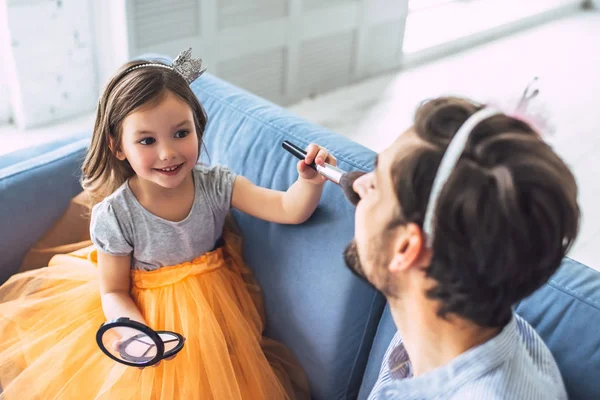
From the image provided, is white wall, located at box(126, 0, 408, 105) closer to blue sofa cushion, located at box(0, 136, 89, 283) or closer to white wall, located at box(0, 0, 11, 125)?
white wall, located at box(0, 0, 11, 125)

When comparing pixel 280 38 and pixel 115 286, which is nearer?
pixel 115 286

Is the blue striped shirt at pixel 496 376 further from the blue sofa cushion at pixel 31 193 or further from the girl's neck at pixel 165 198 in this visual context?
the blue sofa cushion at pixel 31 193

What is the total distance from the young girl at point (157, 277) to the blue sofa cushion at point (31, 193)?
0.29ft

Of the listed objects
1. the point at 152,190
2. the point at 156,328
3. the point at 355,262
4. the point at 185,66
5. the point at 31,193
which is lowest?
the point at 156,328

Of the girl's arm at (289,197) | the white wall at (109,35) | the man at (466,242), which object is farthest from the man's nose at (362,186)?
the white wall at (109,35)

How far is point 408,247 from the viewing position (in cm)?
73

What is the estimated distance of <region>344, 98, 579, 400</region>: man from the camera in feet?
2.14

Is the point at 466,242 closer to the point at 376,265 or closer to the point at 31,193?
the point at 376,265

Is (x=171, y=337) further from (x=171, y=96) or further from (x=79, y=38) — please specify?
(x=79, y=38)

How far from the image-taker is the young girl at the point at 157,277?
1112 mm

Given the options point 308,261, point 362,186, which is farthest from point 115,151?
point 362,186

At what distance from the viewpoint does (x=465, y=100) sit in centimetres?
78

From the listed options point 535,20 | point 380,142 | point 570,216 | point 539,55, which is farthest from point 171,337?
point 535,20

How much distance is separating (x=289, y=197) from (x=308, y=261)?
136 mm
